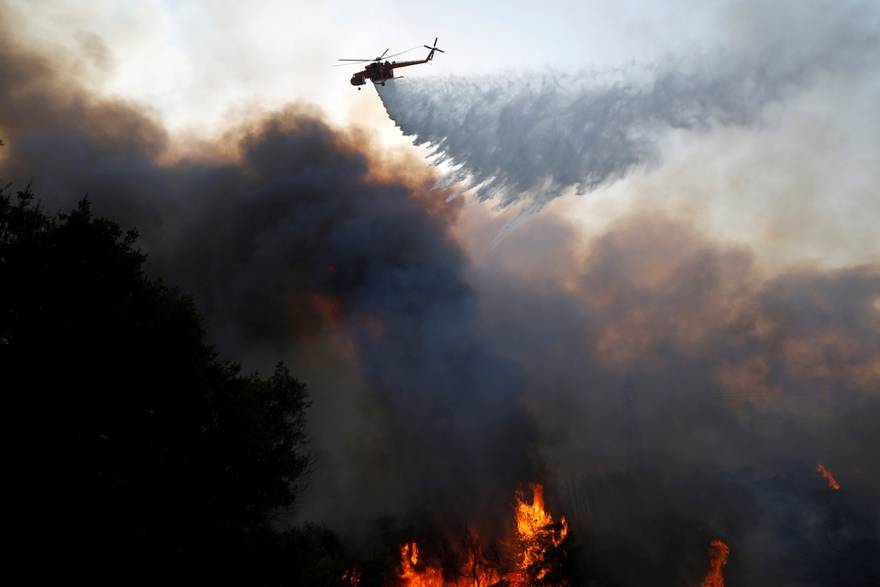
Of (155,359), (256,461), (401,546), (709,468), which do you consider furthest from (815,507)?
(155,359)

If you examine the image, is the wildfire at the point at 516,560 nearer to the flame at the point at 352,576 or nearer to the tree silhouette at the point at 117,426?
the flame at the point at 352,576

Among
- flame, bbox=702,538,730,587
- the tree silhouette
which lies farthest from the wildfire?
the tree silhouette

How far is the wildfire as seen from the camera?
49.4m

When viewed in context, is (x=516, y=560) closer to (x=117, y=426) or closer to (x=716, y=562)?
(x=716, y=562)

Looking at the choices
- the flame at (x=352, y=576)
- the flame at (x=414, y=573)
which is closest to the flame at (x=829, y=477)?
the flame at (x=414, y=573)

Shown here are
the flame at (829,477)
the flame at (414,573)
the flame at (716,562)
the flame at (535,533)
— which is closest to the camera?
the flame at (414,573)

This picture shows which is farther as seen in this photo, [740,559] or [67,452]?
[740,559]

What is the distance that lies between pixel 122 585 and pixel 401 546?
140 ft

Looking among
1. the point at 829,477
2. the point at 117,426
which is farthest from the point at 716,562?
the point at 117,426

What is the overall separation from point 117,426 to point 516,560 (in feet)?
160

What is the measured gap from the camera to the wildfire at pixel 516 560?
4941 centimetres

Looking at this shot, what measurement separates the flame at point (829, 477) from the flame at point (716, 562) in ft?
126

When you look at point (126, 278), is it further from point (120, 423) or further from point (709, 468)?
point (709, 468)

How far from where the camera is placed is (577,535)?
58.4 metres
